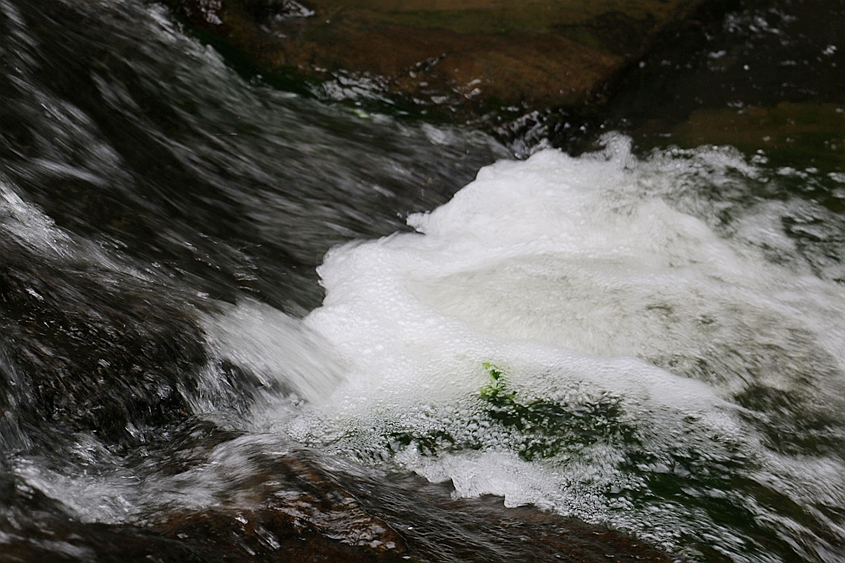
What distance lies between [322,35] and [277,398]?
356 centimetres

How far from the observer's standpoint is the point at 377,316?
11.5ft

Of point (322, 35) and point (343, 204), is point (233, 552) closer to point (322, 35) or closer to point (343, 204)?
point (343, 204)

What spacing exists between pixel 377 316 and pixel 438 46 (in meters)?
2.75

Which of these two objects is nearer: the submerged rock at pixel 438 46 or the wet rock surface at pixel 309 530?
the wet rock surface at pixel 309 530

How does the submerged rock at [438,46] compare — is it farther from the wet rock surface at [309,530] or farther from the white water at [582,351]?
the wet rock surface at [309,530]

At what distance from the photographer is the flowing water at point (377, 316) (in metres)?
2.21

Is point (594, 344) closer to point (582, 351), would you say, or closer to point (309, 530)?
point (582, 351)

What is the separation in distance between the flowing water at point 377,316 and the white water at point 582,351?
0.05ft

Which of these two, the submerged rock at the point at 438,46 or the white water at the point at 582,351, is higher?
the submerged rock at the point at 438,46

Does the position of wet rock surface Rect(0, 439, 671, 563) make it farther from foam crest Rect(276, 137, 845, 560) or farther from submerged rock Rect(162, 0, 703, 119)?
submerged rock Rect(162, 0, 703, 119)

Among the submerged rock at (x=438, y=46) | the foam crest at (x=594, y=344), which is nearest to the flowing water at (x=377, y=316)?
the foam crest at (x=594, y=344)

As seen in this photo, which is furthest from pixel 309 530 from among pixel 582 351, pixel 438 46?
pixel 438 46

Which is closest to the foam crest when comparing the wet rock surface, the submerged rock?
the wet rock surface

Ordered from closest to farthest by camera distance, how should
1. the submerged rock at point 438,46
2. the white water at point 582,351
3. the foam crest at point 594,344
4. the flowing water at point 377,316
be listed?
the flowing water at point 377,316 → the white water at point 582,351 → the foam crest at point 594,344 → the submerged rock at point 438,46
